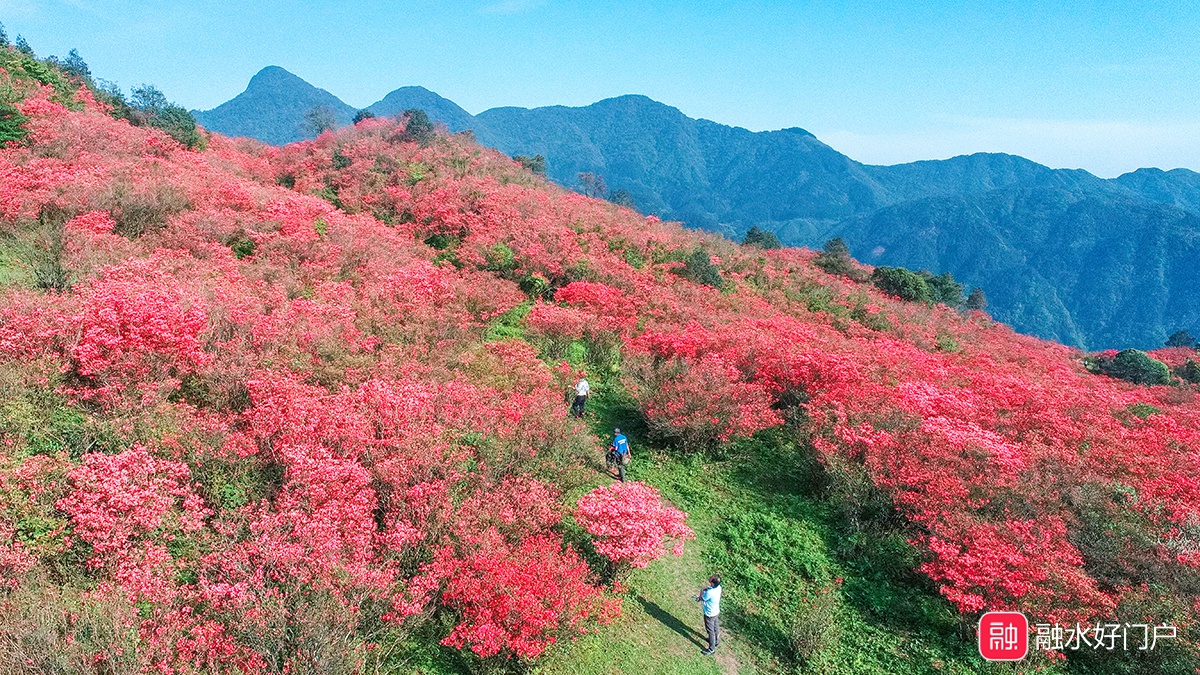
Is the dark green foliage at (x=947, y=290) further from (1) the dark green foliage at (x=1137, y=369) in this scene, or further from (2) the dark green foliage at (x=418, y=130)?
(2) the dark green foliage at (x=418, y=130)

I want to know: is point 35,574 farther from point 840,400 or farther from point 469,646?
point 840,400

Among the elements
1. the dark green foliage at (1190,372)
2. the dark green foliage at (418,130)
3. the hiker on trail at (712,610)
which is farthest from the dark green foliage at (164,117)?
the dark green foliage at (1190,372)

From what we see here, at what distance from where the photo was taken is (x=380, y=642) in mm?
7270

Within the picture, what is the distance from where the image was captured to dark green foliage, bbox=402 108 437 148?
33062mm

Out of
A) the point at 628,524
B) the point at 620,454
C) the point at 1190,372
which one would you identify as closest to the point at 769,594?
the point at 628,524

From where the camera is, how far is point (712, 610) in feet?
28.7

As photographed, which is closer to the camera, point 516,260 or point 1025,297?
point 516,260

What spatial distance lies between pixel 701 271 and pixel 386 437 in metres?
19.1

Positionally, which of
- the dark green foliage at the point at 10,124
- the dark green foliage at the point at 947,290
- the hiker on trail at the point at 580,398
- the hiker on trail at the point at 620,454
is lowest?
the hiker on trail at the point at 620,454

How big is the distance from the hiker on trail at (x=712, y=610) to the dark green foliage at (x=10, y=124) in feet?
83.8

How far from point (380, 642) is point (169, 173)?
801 inches

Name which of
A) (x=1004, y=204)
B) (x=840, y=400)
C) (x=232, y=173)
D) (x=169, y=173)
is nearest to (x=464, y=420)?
(x=840, y=400)

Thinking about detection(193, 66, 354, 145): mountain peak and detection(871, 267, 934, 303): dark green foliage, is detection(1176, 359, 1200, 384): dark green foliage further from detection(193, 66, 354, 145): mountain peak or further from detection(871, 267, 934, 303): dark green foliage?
detection(193, 66, 354, 145): mountain peak

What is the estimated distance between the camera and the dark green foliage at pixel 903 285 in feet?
113
